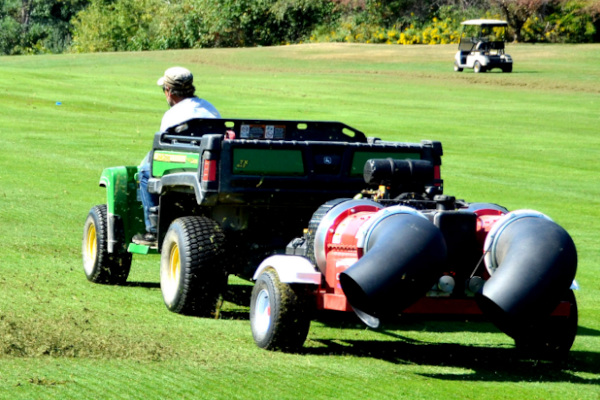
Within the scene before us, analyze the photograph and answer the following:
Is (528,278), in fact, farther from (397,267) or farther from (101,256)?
(101,256)

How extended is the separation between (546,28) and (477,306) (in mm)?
62494

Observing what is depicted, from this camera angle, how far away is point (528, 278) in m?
5.96

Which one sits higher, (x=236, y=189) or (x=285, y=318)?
(x=236, y=189)

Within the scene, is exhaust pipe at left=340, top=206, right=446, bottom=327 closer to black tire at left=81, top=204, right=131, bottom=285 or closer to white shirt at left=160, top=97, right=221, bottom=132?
white shirt at left=160, top=97, right=221, bottom=132

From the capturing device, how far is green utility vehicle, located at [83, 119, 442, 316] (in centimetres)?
771

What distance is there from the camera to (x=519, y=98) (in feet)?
117

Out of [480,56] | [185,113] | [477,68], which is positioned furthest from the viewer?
[477,68]

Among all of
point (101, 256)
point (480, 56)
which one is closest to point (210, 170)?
point (101, 256)

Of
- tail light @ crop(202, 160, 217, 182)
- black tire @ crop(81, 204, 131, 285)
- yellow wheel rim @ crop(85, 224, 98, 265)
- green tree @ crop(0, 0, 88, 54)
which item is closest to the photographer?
tail light @ crop(202, 160, 217, 182)

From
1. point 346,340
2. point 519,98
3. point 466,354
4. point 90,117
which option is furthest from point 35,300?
point 519,98

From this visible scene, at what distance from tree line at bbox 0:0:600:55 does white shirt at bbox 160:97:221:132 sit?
57775 mm

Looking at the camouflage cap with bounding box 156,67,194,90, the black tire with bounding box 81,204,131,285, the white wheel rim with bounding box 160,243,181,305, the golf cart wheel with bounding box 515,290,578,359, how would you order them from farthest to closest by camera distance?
the black tire with bounding box 81,204,131,285 < the camouflage cap with bounding box 156,67,194,90 < the white wheel rim with bounding box 160,243,181,305 < the golf cart wheel with bounding box 515,290,578,359

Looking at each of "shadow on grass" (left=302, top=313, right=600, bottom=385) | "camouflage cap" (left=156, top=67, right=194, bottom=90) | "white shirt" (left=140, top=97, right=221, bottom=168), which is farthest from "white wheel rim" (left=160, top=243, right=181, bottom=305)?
"camouflage cap" (left=156, top=67, right=194, bottom=90)

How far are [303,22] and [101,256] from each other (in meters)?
65.4
